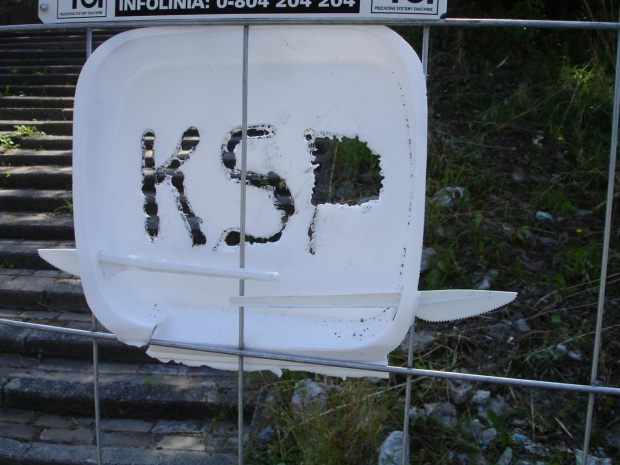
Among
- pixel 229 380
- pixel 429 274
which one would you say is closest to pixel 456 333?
pixel 429 274

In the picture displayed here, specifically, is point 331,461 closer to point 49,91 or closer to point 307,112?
point 307,112

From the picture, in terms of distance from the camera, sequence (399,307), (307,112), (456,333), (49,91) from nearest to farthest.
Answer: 1. (399,307)
2. (307,112)
3. (456,333)
4. (49,91)

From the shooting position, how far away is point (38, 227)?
4.23m

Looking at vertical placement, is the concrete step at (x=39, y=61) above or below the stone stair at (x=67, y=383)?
above

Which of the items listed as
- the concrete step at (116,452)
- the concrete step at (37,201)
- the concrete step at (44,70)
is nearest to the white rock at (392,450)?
the concrete step at (116,452)

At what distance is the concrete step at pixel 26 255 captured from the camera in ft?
13.1

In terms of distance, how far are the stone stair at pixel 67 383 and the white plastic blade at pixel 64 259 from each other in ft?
4.66

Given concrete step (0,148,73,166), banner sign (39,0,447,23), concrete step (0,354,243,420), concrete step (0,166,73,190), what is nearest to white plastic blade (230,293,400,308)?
banner sign (39,0,447,23)

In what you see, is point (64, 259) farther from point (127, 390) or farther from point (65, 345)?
point (65, 345)

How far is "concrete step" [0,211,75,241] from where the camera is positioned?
13.8 ft

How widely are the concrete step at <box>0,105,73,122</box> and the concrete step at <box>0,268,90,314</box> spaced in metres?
2.36

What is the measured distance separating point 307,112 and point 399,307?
0.45 metres

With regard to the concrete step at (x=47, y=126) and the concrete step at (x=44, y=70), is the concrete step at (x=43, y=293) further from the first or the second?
the concrete step at (x=44, y=70)

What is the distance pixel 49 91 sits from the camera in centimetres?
622
